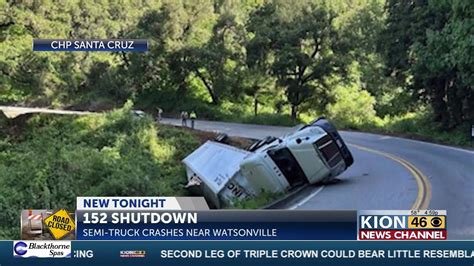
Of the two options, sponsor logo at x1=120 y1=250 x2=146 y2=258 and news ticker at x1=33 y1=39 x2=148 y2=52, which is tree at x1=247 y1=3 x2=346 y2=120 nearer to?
news ticker at x1=33 y1=39 x2=148 y2=52

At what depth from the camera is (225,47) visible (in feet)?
34.1

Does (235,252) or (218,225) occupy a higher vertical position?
(218,225)

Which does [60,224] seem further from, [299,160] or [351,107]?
[351,107]

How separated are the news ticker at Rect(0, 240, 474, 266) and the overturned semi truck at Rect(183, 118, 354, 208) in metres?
2.17

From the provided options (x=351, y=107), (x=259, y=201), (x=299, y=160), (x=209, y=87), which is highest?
(x=209, y=87)

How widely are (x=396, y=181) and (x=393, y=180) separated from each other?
14 cm

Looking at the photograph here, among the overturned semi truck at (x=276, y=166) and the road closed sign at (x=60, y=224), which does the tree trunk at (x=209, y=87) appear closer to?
the overturned semi truck at (x=276, y=166)

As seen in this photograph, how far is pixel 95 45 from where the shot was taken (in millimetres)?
6781

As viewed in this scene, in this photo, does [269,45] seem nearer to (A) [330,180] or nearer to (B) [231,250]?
(A) [330,180]

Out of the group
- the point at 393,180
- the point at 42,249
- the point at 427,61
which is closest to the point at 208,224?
the point at 42,249

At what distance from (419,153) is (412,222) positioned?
268 inches

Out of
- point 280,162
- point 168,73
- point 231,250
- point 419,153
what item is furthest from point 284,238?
point 419,153

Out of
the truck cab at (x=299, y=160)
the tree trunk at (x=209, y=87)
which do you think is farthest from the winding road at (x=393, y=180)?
the tree trunk at (x=209, y=87)

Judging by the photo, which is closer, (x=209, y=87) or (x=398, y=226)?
(x=398, y=226)
